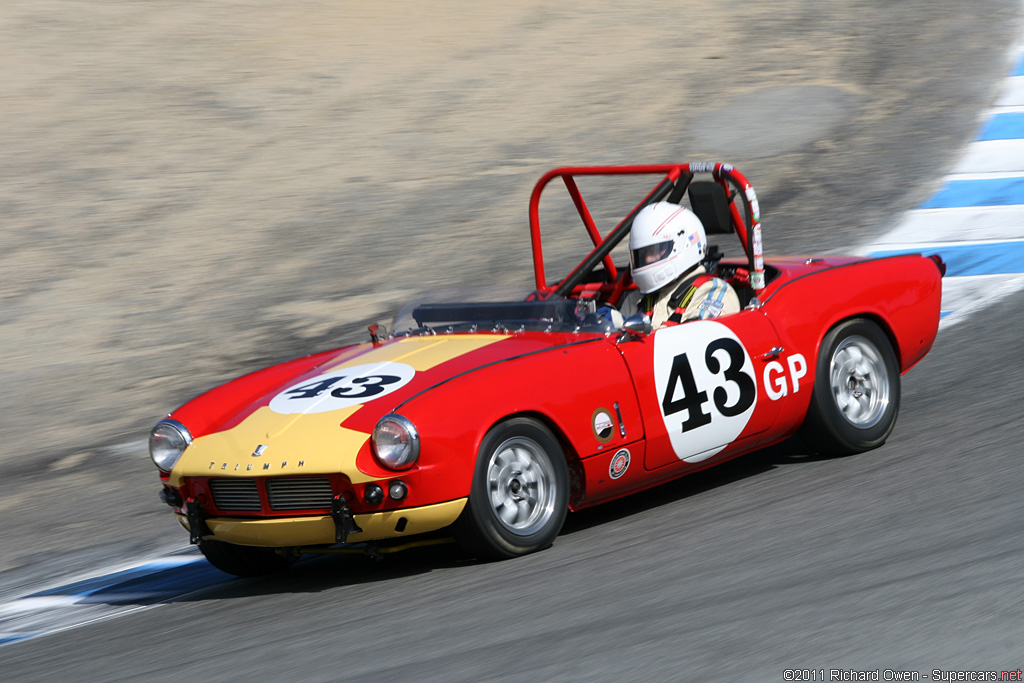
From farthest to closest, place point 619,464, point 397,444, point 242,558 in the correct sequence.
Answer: point 242,558
point 619,464
point 397,444

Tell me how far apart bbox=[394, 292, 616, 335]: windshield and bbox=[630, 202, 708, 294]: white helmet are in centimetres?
35

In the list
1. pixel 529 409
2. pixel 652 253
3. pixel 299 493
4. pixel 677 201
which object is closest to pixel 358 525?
pixel 299 493

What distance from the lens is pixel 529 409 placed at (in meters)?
4.91

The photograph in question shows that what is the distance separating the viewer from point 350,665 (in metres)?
3.95

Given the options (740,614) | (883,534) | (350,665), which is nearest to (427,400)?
(350,665)

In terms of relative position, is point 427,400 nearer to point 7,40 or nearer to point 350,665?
point 350,665

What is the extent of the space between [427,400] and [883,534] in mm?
1757

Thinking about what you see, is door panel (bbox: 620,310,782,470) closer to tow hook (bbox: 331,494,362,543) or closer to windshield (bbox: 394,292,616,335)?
windshield (bbox: 394,292,616,335)

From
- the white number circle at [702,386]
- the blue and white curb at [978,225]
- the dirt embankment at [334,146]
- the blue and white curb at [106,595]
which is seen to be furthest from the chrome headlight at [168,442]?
the blue and white curb at [978,225]

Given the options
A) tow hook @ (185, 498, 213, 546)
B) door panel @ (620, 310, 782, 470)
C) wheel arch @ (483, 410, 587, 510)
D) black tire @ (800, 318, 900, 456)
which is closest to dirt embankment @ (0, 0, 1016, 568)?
tow hook @ (185, 498, 213, 546)

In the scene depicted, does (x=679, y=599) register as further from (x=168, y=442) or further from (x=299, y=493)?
(x=168, y=442)

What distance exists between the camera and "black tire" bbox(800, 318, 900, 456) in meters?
5.98

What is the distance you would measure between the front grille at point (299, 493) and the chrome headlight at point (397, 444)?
231mm

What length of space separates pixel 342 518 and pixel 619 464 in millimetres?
1213
